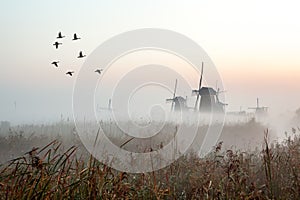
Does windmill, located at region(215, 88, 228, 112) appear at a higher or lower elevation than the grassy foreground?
higher

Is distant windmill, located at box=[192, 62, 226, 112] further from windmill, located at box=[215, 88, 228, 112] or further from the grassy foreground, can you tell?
the grassy foreground

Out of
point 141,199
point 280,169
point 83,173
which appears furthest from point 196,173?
point 83,173

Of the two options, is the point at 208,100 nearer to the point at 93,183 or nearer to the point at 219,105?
the point at 219,105

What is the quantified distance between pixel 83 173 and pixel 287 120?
4355 centimetres

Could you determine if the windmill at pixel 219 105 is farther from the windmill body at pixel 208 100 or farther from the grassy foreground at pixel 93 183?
the grassy foreground at pixel 93 183

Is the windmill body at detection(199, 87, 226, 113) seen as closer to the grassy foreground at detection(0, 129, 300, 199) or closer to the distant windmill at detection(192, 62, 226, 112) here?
the distant windmill at detection(192, 62, 226, 112)

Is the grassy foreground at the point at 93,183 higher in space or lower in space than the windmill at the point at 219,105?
lower

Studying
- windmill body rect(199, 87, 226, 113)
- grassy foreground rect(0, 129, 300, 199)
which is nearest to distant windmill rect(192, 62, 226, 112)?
windmill body rect(199, 87, 226, 113)

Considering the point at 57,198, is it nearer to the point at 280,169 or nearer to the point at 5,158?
the point at 280,169

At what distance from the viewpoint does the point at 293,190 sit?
4699 mm

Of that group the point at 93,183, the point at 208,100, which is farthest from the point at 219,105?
the point at 93,183

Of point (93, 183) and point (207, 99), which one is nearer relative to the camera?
point (93, 183)

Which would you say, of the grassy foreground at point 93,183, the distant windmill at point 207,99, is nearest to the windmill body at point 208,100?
the distant windmill at point 207,99

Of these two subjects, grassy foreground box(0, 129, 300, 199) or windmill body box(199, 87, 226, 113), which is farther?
windmill body box(199, 87, 226, 113)
